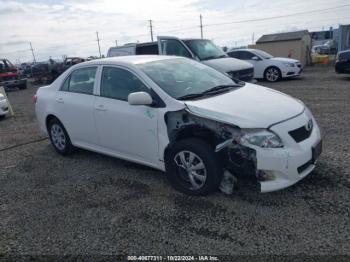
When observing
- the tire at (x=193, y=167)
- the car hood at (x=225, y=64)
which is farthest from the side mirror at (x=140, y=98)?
the car hood at (x=225, y=64)

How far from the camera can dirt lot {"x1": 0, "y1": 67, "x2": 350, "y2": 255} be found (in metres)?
3.04

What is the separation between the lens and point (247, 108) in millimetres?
3652

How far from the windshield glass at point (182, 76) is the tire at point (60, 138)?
82.2 inches

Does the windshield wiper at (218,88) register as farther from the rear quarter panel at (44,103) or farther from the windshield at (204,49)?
the windshield at (204,49)

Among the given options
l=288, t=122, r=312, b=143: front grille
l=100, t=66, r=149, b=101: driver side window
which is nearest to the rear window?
l=100, t=66, r=149, b=101: driver side window

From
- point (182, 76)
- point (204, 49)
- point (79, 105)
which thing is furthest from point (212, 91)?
point (204, 49)

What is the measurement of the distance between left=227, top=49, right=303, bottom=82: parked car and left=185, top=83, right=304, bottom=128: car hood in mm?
10424

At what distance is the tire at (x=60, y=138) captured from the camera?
18.5 ft

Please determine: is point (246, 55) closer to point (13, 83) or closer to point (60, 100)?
point (60, 100)

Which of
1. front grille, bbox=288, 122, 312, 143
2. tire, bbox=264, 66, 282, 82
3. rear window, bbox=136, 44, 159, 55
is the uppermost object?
rear window, bbox=136, 44, 159, 55

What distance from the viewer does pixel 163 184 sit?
4.34 meters

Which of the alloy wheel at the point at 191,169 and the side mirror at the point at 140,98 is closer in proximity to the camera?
the alloy wheel at the point at 191,169

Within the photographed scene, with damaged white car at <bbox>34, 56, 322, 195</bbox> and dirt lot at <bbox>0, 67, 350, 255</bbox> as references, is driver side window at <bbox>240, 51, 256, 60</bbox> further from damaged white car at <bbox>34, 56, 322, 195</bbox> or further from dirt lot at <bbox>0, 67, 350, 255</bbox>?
damaged white car at <bbox>34, 56, 322, 195</bbox>

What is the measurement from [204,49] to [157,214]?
7942mm
